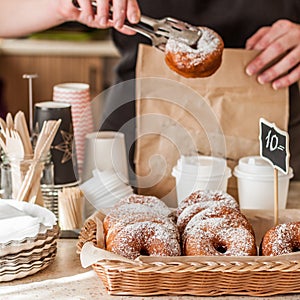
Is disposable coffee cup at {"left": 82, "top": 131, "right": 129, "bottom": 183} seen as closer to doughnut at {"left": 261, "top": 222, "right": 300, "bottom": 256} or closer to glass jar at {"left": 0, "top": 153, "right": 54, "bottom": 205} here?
glass jar at {"left": 0, "top": 153, "right": 54, "bottom": 205}

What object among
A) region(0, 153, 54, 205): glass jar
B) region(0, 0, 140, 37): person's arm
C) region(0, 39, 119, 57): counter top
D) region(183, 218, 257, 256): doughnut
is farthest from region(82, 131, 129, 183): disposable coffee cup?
region(0, 39, 119, 57): counter top

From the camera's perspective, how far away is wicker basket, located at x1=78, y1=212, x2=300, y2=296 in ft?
3.73

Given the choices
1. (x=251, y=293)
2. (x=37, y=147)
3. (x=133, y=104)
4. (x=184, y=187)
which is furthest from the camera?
(x=133, y=104)

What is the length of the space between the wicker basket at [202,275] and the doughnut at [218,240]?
0.12 ft

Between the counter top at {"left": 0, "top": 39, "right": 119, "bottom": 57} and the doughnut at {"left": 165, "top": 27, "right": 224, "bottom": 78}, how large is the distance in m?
2.54

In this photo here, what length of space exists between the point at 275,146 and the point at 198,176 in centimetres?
29

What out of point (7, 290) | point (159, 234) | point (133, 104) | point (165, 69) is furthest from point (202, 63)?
point (7, 290)

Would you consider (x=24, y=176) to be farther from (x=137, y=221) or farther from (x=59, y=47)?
(x=59, y=47)

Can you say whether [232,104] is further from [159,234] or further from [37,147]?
[159,234]

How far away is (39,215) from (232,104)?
2.26ft

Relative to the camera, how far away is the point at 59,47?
4.17 meters

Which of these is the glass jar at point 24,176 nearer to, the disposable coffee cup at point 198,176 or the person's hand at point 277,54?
the disposable coffee cup at point 198,176

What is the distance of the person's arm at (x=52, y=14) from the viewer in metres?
1.58

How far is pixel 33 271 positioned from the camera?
4.14 ft
